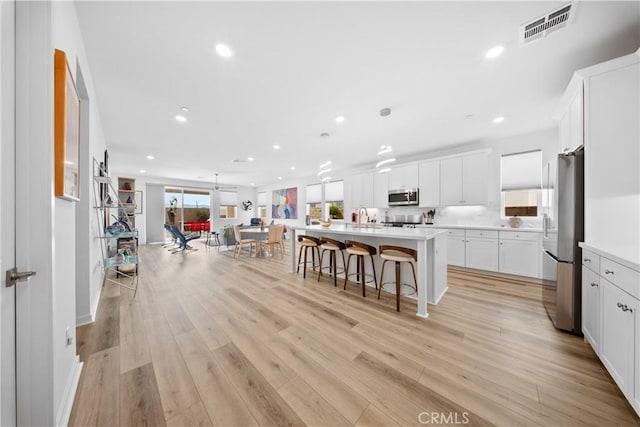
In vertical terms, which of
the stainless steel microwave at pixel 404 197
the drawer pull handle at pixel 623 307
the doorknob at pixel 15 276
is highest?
the stainless steel microwave at pixel 404 197

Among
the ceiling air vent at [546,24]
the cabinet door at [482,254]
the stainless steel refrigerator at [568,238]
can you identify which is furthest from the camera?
the cabinet door at [482,254]

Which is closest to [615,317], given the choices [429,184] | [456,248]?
[456,248]

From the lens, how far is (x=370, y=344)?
6.27 feet

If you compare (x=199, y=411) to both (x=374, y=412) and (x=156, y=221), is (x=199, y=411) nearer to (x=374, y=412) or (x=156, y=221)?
(x=374, y=412)

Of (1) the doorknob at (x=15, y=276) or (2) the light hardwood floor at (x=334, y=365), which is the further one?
(2) the light hardwood floor at (x=334, y=365)

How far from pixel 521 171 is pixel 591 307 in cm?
333

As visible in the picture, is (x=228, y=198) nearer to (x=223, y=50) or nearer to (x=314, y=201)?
(x=314, y=201)

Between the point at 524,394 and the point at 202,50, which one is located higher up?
the point at 202,50

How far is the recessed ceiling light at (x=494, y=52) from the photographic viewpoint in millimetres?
1915

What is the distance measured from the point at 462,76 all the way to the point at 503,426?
293 centimetres

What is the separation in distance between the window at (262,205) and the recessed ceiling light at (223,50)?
29.5ft

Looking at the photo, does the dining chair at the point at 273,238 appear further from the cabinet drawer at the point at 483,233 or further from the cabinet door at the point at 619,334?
the cabinet door at the point at 619,334

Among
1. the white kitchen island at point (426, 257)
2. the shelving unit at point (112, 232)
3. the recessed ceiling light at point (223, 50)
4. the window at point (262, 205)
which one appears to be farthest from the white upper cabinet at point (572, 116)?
the window at point (262, 205)

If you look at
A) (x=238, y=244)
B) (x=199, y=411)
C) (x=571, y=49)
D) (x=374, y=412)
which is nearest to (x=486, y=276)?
(x=571, y=49)
